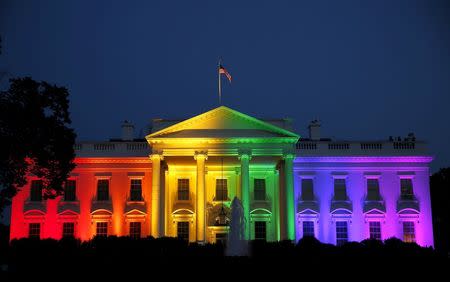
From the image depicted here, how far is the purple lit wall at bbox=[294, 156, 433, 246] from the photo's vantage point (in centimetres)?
4016

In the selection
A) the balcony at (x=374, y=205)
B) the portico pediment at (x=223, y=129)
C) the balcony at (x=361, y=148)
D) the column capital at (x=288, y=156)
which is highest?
the portico pediment at (x=223, y=129)

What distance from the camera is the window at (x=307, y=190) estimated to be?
133 ft

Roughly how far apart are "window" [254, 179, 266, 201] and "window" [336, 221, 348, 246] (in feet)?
18.2

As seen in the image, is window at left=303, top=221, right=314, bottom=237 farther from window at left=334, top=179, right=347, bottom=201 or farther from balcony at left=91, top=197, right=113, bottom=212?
balcony at left=91, top=197, right=113, bottom=212

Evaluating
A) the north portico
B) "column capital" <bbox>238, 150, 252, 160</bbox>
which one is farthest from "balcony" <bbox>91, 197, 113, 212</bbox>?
"column capital" <bbox>238, 150, 252, 160</bbox>

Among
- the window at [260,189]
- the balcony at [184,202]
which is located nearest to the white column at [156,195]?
the balcony at [184,202]

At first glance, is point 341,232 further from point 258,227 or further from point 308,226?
point 258,227

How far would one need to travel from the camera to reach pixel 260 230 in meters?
40.7

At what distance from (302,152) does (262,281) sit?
2442 centimetres

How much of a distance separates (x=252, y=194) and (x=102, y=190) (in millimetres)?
10673

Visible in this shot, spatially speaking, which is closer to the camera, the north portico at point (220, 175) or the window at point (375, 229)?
the north portico at point (220, 175)

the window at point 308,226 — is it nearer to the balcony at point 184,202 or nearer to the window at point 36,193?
the balcony at point 184,202

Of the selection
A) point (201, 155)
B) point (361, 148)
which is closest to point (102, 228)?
point (201, 155)

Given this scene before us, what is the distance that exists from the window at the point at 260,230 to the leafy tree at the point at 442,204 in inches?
759
